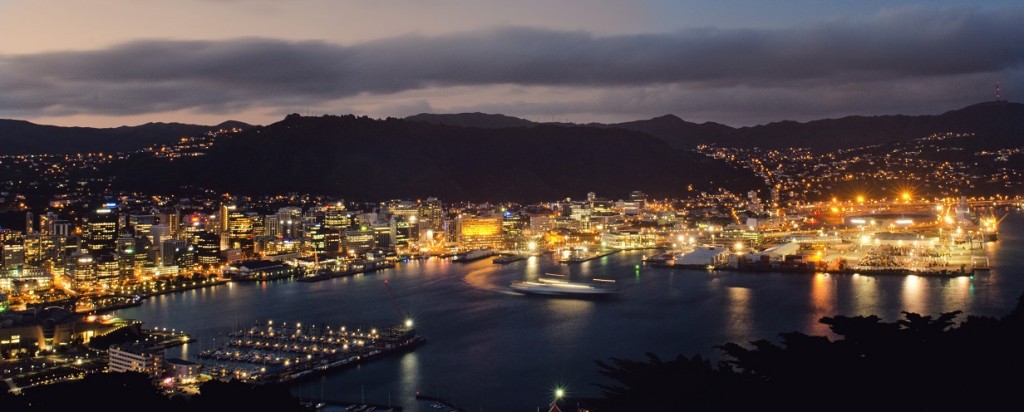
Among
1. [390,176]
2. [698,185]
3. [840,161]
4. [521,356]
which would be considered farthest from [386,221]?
[840,161]

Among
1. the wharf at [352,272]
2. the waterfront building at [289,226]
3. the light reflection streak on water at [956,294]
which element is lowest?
the light reflection streak on water at [956,294]

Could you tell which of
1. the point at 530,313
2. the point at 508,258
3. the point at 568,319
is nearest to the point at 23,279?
the point at 530,313

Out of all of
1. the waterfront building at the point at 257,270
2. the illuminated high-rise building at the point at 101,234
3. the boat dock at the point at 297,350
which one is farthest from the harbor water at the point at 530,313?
the illuminated high-rise building at the point at 101,234

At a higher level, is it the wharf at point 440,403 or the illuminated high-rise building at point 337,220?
the illuminated high-rise building at point 337,220

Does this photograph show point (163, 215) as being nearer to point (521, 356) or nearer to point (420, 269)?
point (420, 269)

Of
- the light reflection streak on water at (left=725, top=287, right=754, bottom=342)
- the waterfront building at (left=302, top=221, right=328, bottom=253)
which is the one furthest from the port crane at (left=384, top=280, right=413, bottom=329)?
the waterfront building at (left=302, top=221, right=328, bottom=253)

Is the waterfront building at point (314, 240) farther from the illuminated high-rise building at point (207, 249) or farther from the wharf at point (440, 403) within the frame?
the wharf at point (440, 403)
